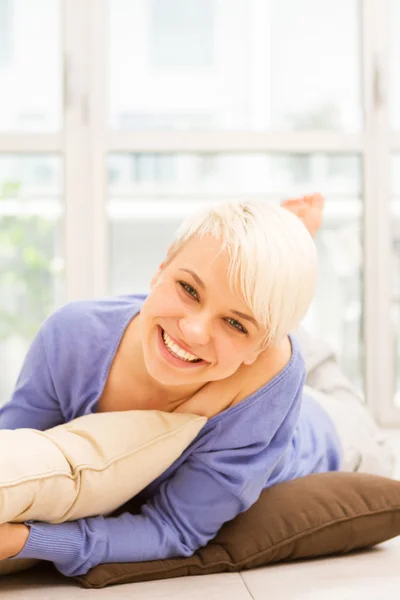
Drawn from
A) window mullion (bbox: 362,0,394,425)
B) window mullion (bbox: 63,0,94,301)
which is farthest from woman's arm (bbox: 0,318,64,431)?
window mullion (bbox: 362,0,394,425)

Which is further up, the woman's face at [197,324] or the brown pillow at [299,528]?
the woman's face at [197,324]

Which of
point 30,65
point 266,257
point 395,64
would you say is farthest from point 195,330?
point 395,64

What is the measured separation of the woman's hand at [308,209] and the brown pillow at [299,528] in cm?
61

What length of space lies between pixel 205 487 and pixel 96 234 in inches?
76.7

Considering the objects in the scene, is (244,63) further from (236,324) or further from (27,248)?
(236,324)

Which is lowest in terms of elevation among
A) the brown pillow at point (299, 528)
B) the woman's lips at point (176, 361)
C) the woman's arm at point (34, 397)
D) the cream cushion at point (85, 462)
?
the brown pillow at point (299, 528)

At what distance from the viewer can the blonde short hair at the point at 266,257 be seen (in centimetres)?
131

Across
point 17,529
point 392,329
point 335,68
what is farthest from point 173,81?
point 17,529

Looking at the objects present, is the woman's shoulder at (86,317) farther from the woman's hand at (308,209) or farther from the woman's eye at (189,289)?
the woman's hand at (308,209)

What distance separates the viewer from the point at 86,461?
4.31 feet

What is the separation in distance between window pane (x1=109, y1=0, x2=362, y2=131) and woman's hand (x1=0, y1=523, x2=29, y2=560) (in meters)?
2.32

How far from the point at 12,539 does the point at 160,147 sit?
221cm

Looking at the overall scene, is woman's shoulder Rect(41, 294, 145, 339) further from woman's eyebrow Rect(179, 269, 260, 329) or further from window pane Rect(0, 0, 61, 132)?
window pane Rect(0, 0, 61, 132)

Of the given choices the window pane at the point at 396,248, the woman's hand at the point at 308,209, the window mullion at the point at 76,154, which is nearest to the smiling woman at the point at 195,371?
the woman's hand at the point at 308,209
